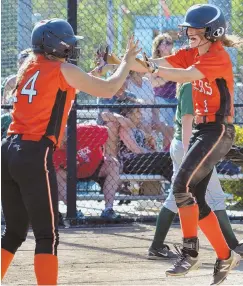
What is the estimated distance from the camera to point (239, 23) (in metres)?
11.4

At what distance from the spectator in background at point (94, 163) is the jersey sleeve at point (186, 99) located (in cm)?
257

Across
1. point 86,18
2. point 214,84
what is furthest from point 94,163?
point 214,84

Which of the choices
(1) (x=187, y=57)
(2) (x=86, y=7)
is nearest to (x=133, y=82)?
(2) (x=86, y=7)

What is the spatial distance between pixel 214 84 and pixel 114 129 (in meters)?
3.83

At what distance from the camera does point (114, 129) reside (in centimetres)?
992

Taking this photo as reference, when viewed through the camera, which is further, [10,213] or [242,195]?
[242,195]

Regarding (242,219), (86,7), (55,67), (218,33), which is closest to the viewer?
(55,67)

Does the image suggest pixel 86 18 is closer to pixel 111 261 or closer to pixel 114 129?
pixel 114 129

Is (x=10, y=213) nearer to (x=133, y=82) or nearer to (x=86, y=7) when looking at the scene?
(x=133, y=82)

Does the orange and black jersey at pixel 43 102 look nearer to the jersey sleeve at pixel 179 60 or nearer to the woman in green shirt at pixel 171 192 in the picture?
the jersey sleeve at pixel 179 60

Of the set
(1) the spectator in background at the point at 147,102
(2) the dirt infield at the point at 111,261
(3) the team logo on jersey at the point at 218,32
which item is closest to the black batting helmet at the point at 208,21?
(3) the team logo on jersey at the point at 218,32

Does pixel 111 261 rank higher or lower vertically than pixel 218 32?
lower

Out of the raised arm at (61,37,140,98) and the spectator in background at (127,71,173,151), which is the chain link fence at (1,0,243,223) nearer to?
the spectator in background at (127,71,173,151)

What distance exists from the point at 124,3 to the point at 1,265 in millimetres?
6208
